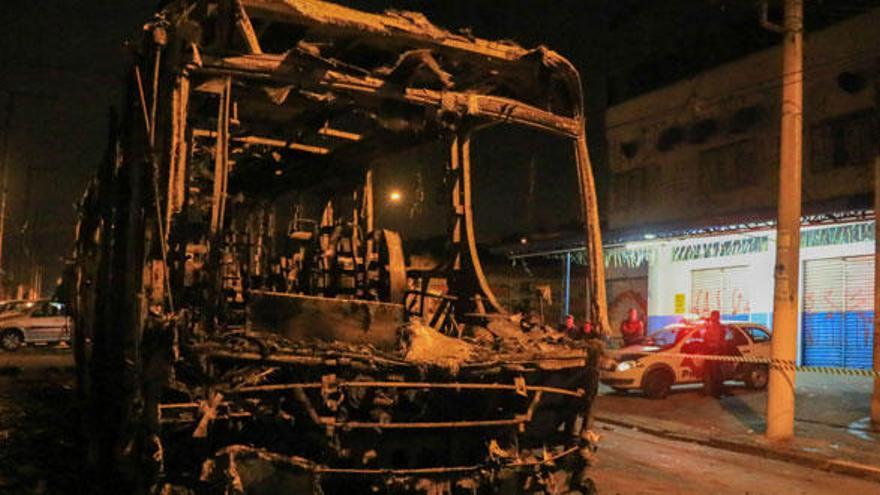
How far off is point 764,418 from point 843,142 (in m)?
9.80

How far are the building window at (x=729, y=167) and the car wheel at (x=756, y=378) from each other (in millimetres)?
7823

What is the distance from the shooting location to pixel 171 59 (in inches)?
177

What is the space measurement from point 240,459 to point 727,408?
12.2 m

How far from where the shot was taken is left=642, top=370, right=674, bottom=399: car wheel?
15695 millimetres

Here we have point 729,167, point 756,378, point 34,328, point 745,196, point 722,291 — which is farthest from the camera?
point 34,328

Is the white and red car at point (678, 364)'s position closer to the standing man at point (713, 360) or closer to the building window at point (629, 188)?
the standing man at point (713, 360)

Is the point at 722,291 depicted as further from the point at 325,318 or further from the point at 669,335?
the point at 325,318

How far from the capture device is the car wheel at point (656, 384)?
51.5ft

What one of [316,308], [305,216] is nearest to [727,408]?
[305,216]

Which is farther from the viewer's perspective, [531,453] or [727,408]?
[727,408]

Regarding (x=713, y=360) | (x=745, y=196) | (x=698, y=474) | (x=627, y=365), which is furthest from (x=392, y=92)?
(x=745, y=196)

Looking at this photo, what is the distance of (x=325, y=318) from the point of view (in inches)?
207

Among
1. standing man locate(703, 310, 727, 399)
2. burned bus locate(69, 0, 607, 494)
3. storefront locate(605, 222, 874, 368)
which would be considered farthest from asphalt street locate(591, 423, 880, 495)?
storefront locate(605, 222, 874, 368)

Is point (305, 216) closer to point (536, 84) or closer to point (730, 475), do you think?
point (536, 84)
